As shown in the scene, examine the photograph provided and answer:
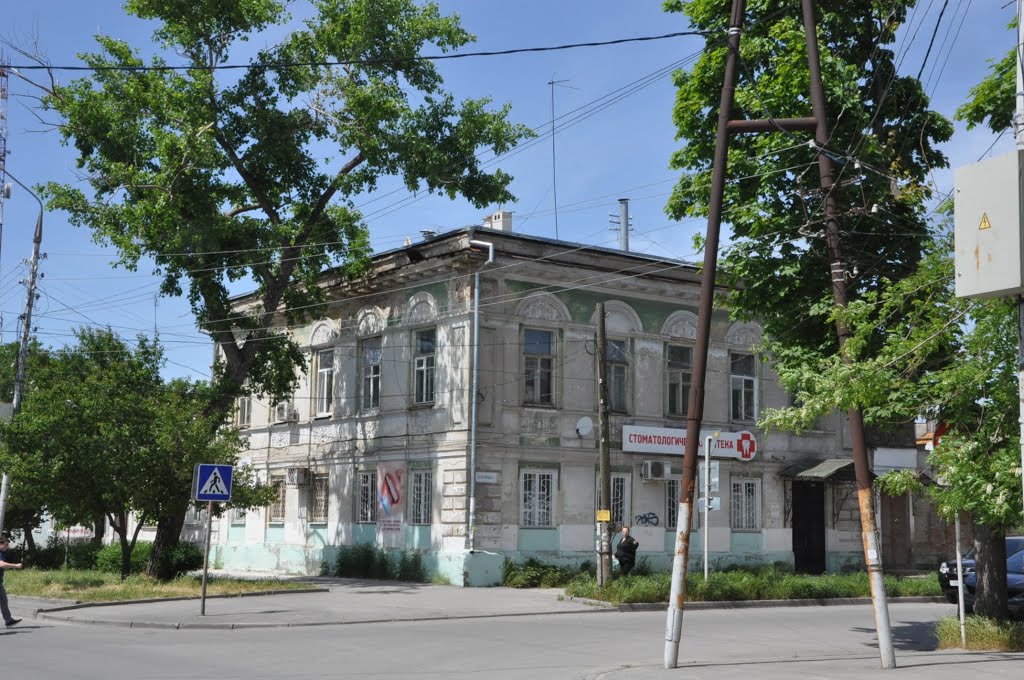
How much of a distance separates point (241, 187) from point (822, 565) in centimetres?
2077

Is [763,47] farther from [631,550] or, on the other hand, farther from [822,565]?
[822,565]

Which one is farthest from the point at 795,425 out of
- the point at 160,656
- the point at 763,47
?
the point at 160,656

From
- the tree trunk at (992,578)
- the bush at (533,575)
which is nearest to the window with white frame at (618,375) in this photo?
the bush at (533,575)

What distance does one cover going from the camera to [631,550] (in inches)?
1062

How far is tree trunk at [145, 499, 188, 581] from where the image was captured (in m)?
27.2

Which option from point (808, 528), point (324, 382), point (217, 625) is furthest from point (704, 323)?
point (808, 528)

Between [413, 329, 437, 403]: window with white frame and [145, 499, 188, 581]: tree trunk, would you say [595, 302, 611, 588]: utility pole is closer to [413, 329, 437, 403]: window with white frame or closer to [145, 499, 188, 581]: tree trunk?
[413, 329, 437, 403]: window with white frame

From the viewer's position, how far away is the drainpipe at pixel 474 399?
28.2 m

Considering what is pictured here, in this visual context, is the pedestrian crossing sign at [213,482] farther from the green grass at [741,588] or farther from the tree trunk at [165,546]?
the green grass at [741,588]

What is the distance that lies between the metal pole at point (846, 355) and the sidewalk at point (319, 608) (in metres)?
9.68

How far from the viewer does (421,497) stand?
30.0 meters

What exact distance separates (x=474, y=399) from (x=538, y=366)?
2412 mm

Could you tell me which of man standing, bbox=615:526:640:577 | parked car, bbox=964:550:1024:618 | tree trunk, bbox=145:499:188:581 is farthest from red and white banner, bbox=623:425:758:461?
tree trunk, bbox=145:499:188:581

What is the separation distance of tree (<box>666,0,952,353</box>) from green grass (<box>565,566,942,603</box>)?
7.85 m
